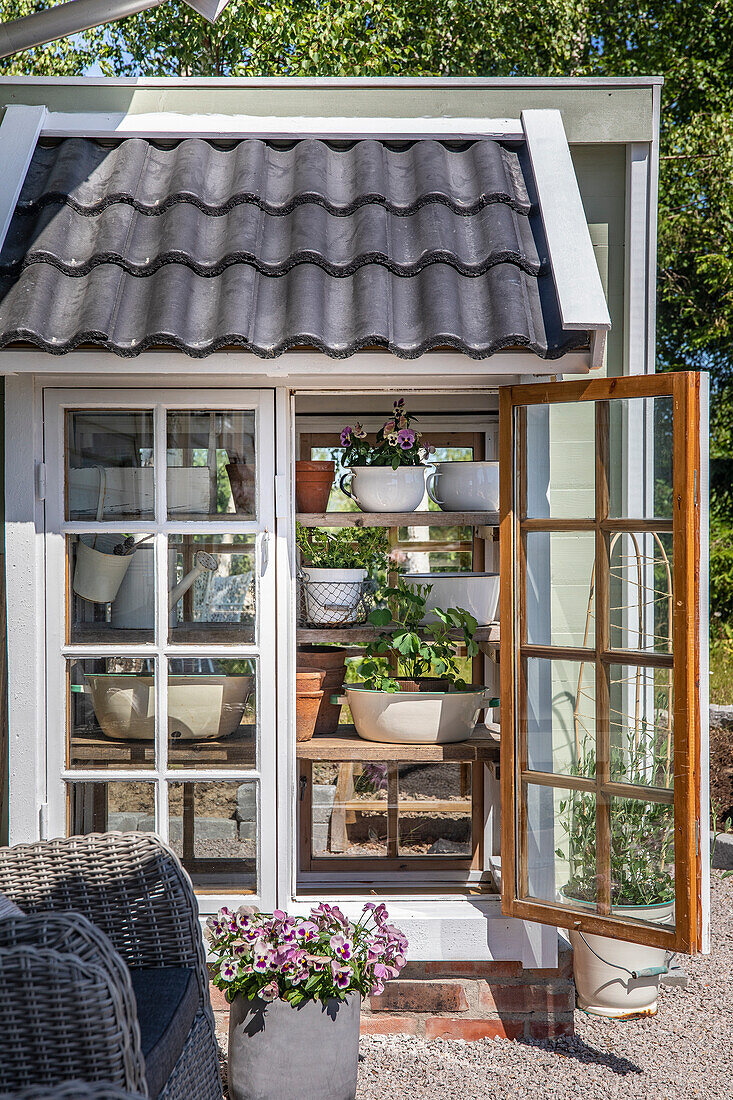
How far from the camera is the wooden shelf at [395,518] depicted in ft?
10.1

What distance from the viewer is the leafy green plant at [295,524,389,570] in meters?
3.47

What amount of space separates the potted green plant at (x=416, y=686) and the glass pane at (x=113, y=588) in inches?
31.4

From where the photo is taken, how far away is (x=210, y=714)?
2.84 m

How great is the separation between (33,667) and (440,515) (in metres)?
1.37

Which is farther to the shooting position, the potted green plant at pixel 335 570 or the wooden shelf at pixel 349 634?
the potted green plant at pixel 335 570

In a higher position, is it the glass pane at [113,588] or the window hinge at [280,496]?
the window hinge at [280,496]

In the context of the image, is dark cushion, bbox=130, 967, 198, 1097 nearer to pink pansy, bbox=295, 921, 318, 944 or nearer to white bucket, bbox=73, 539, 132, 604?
pink pansy, bbox=295, 921, 318, 944

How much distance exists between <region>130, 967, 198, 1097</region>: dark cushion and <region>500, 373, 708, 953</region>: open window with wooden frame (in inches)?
41.6

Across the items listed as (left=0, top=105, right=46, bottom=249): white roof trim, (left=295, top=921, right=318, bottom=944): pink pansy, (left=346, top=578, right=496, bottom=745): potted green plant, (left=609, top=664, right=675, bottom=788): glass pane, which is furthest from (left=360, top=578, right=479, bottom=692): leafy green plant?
(left=0, top=105, right=46, bottom=249): white roof trim

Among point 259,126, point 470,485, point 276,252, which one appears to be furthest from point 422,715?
point 259,126

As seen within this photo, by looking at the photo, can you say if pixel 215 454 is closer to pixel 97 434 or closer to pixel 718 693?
pixel 97 434

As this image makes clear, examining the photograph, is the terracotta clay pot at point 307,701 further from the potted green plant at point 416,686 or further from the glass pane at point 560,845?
the glass pane at point 560,845

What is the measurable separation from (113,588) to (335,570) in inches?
31.3

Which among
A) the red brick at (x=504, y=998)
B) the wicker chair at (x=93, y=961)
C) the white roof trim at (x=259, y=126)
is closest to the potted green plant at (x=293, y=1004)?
the wicker chair at (x=93, y=961)
